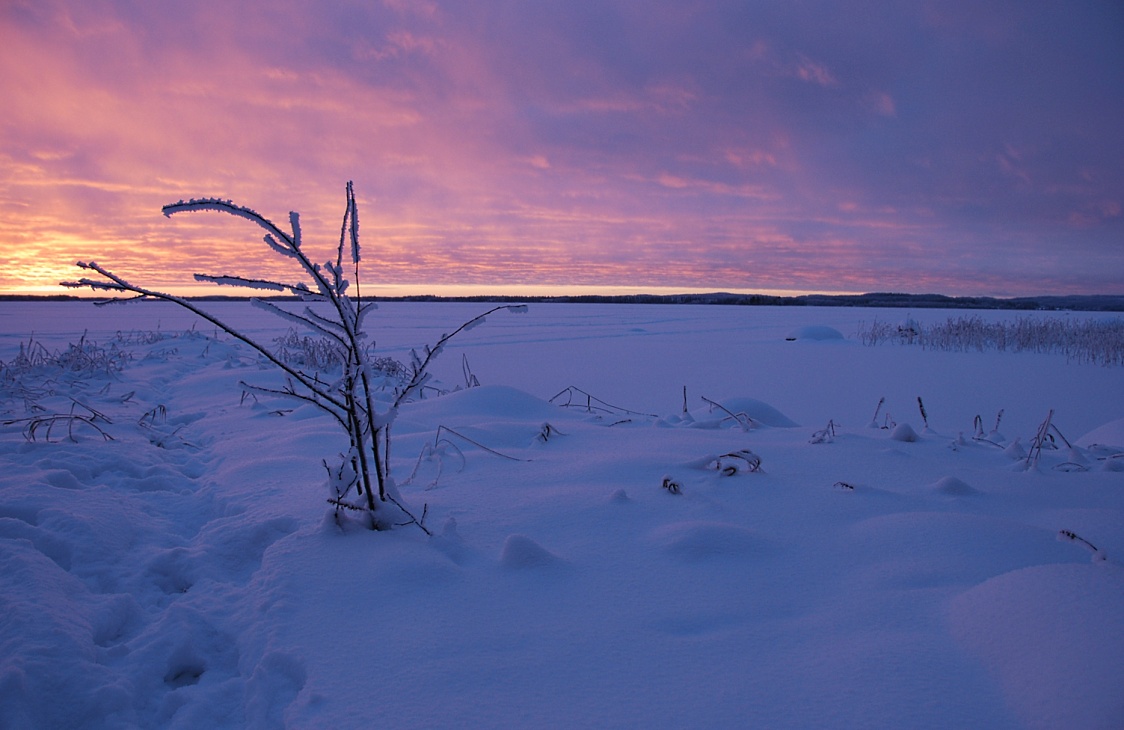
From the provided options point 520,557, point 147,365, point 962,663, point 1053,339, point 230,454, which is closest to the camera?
point 962,663

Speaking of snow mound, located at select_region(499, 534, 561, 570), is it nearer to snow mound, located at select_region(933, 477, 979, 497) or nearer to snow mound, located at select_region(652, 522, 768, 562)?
snow mound, located at select_region(652, 522, 768, 562)

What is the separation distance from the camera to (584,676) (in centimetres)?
114

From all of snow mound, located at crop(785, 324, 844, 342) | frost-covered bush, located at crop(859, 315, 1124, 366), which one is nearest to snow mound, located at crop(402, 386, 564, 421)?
frost-covered bush, located at crop(859, 315, 1124, 366)

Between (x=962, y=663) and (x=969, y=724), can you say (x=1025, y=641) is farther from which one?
(x=969, y=724)

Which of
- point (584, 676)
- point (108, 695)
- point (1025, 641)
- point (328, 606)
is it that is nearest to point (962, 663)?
point (1025, 641)

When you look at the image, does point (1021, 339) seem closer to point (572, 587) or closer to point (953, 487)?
point (953, 487)

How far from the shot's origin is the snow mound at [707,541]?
5.30 ft

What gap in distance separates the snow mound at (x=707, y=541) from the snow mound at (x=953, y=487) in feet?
3.34

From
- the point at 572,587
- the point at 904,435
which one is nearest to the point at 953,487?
the point at 904,435

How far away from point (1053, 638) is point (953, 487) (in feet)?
4.17

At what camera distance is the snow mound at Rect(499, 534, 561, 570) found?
1.57 meters

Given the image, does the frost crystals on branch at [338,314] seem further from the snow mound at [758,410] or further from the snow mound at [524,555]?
the snow mound at [758,410]

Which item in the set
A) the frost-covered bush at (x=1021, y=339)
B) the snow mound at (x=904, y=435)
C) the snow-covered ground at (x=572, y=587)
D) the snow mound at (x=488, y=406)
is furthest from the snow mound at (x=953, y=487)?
the frost-covered bush at (x=1021, y=339)

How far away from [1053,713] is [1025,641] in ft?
0.70
